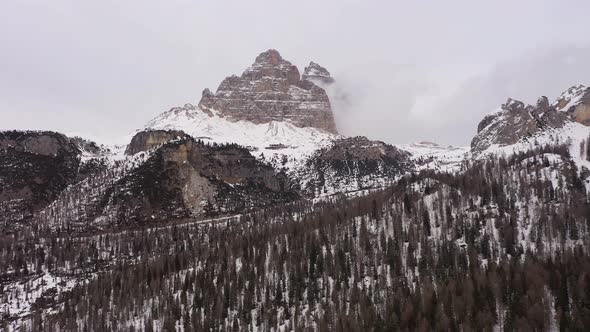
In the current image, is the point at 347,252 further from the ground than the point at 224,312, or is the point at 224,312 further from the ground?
the point at 347,252

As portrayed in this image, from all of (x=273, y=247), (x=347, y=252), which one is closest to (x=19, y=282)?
(x=273, y=247)

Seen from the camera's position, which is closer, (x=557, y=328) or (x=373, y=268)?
(x=557, y=328)

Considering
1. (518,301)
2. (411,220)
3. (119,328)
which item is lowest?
(119,328)

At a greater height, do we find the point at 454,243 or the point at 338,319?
the point at 454,243

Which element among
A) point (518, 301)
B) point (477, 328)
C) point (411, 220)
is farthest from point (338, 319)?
point (411, 220)

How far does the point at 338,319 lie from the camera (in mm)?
126812

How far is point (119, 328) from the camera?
153250 mm

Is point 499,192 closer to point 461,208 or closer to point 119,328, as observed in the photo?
point 461,208

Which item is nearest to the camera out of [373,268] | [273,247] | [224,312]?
[224,312]

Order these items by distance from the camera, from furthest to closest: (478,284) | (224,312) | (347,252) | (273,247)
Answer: (273,247), (347,252), (224,312), (478,284)

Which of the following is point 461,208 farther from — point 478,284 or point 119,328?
point 119,328

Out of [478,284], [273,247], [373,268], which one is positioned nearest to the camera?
[478,284]

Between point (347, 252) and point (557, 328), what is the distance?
74161 mm

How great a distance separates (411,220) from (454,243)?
28.7 meters
